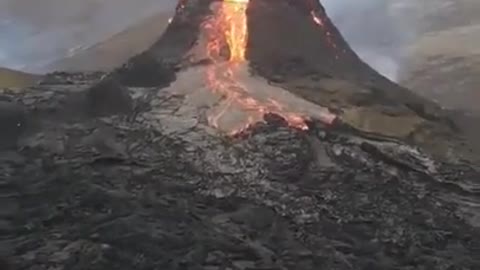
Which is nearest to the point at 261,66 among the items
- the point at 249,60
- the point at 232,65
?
the point at 249,60

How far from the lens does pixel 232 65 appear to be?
5789 mm

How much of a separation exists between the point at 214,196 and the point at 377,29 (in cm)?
706

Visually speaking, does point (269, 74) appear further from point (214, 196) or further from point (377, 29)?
point (377, 29)

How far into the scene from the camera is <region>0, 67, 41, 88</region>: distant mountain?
21.3ft

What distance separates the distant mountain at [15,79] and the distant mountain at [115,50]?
2.27m

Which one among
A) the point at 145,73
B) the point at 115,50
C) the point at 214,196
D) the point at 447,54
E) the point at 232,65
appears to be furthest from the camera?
the point at 447,54

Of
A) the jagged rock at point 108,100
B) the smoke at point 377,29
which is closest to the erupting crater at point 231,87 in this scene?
the jagged rock at point 108,100

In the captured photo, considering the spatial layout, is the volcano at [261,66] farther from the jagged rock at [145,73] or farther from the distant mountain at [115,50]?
the distant mountain at [115,50]

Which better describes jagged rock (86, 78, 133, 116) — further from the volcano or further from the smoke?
the smoke

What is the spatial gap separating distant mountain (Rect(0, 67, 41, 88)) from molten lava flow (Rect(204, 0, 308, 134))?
4.71 feet

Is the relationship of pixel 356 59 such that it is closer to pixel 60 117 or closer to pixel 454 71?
pixel 60 117

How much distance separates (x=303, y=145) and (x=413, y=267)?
1188 mm

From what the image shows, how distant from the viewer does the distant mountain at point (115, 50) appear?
9409mm

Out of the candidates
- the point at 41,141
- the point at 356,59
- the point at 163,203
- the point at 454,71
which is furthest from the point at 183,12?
the point at 454,71
